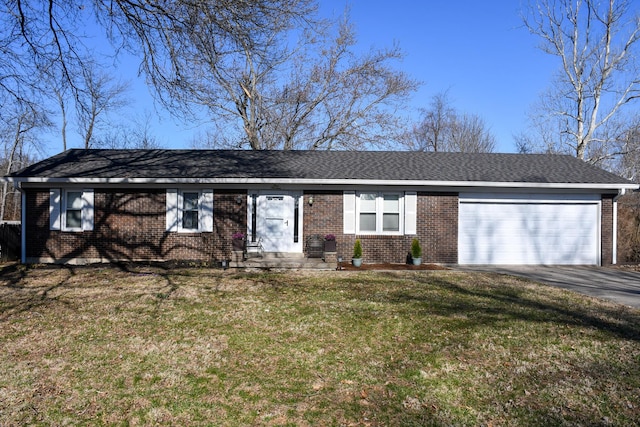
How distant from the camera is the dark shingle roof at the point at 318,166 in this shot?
1355 centimetres

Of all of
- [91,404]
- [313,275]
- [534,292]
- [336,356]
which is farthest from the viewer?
[313,275]

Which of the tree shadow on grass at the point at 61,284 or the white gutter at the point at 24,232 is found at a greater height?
the white gutter at the point at 24,232

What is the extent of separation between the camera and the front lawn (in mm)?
4168

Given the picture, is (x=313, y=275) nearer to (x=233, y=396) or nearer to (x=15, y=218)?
(x=233, y=396)

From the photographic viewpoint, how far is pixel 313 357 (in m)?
5.48

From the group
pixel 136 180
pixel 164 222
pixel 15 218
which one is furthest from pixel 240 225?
pixel 15 218

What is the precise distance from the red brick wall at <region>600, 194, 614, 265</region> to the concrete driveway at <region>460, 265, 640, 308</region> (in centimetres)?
63

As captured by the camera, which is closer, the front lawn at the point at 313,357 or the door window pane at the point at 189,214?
the front lawn at the point at 313,357

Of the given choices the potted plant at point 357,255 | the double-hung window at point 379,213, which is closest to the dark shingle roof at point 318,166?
the double-hung window at point 379,213

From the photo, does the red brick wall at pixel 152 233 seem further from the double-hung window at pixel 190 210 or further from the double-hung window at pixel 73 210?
the double-hung window at pixel 73 210

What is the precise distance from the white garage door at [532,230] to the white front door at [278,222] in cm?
523

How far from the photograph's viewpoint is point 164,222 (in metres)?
13.6

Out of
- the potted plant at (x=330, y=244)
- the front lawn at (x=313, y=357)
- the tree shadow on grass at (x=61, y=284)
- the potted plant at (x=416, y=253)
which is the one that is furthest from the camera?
the potted plant at (x=416, y=253)

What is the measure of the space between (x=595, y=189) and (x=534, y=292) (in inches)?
257
